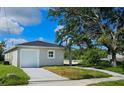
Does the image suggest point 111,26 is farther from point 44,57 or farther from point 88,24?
point 44,57

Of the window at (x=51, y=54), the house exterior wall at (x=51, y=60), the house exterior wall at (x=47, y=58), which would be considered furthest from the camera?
the window at (x=51, y=54)

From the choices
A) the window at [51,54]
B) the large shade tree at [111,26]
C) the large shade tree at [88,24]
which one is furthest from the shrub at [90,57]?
the window at [51,54]

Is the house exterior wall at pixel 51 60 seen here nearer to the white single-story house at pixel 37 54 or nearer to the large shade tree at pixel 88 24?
the white single-story house at pixel 37 54

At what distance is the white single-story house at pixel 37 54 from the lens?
2195 cm

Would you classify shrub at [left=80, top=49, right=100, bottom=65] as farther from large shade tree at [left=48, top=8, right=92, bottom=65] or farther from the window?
the window

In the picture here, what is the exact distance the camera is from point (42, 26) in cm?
1761

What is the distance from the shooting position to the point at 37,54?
896 inches

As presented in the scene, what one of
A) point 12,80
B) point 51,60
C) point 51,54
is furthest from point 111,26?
point 12,80

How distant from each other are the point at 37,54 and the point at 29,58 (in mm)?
923

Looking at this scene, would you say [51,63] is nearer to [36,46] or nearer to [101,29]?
[36,46]
